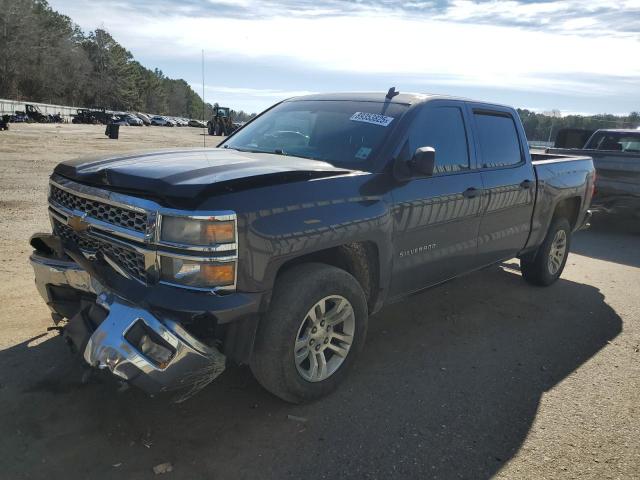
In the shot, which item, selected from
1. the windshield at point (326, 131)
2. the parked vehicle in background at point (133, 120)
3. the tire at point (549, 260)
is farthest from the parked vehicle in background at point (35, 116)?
the tire at point (549, 260)

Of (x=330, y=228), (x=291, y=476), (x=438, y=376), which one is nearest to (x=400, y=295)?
(x=438, y=376)

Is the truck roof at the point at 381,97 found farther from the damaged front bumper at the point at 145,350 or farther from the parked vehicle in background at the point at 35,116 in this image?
the parked vehicle in background at the point at 35,116

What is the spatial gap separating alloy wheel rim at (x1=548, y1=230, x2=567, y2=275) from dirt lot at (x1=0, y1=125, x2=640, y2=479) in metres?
1.22

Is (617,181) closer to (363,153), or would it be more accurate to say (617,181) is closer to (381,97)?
(381,97)

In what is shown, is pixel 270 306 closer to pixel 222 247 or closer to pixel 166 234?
pixel 222 247

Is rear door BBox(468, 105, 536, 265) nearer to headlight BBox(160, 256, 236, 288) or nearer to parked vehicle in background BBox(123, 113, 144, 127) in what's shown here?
headlight BBox(160, 256, 236, 288)

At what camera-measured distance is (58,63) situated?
85.7 meters

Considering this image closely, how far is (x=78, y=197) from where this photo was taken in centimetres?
318

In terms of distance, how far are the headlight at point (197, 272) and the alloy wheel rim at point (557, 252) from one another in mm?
4533

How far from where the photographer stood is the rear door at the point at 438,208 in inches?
147

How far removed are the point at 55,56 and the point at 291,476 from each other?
97955 millimetres

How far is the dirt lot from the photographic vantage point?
9.19 feet

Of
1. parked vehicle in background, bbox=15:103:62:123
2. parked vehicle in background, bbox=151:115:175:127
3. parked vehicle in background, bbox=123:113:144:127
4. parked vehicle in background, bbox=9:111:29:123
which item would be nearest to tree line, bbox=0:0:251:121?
parked vehicle in background, bbox=151:115:175:127

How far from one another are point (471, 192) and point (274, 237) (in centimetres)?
209
